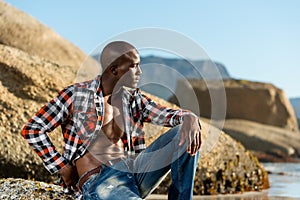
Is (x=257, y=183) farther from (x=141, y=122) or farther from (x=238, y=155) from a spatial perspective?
(x=141, y=122)

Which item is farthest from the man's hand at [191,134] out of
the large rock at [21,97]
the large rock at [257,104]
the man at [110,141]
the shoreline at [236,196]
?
the large rock at [257,104]

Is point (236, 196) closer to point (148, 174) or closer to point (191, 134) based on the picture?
point (148, 174)

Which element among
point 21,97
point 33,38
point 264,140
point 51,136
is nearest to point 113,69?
point 51,136

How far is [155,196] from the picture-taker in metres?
7.46

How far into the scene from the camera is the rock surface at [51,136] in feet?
24.2

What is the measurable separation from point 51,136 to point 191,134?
12.5ft

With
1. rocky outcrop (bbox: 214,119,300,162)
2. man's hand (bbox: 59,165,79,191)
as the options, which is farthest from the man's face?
rocky outcrop (bbox: 214,119,300,162)

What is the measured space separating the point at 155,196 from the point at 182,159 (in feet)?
11.5

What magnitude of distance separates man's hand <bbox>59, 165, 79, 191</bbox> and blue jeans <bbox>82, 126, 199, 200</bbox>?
0.12m

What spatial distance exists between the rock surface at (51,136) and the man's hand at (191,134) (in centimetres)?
281

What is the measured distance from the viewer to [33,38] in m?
18.2

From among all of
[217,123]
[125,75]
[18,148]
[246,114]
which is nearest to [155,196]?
[18,148]

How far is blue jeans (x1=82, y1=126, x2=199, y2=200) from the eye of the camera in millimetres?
3971

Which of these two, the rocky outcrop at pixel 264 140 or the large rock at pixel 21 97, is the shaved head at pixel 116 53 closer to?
the large rock at pixel 21 97
